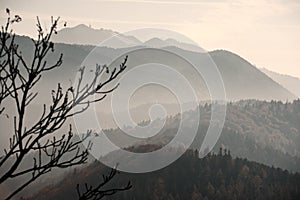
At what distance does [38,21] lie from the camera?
33.7 ft

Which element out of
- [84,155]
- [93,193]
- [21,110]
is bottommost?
[93,193]

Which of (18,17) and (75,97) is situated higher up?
(18,17)

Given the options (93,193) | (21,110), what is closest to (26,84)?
(21,110)

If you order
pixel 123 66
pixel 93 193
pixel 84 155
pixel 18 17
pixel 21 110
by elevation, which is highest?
pixel 18 17

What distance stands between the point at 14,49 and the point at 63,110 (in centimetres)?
173

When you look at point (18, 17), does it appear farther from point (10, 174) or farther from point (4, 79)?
point (10, 174)

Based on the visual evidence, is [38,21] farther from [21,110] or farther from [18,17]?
[21,110]

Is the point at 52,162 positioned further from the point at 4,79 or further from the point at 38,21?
the point at 38,21

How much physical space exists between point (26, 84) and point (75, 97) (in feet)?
4.70

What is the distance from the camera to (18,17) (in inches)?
419

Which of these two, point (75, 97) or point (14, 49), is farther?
point (75, 97)

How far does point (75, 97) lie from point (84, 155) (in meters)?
1.39

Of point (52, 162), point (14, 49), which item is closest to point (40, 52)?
point (14, 49)

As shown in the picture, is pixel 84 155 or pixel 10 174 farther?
pixel 84 155
